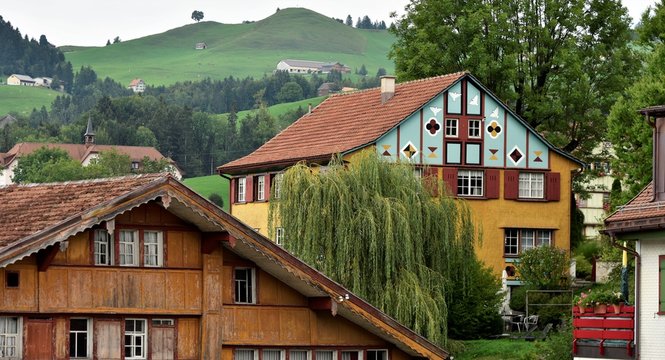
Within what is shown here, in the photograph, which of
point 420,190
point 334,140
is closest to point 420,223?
point 420,190

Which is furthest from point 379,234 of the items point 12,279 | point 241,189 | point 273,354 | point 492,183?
point 12,279

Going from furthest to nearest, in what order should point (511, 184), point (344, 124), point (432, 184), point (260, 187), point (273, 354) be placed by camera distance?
point (260, 187)
point (344, 124)
point (511, 184)
point (432, 184)
point (273, 354)

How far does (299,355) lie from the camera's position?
3384cm

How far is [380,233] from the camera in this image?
54625mm

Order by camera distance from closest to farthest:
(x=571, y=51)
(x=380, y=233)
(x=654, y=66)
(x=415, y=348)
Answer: (x=415, y=348) → (x=380, y=233) → (x=654, y=66) → (x=571, y=51)

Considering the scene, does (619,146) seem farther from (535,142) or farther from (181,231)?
(181,231)

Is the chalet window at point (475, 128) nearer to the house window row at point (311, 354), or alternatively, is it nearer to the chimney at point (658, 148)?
the chimney at point (658, 148)

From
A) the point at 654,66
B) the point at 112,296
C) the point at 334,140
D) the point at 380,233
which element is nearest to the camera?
the point at 112,296

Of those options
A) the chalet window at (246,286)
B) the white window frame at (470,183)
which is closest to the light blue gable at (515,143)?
the white window frame at (470,183)

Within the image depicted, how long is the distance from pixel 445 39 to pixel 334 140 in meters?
12.8

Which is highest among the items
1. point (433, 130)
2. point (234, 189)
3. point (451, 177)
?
point (433, 130)

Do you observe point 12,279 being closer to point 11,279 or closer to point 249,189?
point 11,279

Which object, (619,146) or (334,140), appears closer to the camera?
(619,146)

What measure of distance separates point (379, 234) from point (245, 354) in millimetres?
21474
